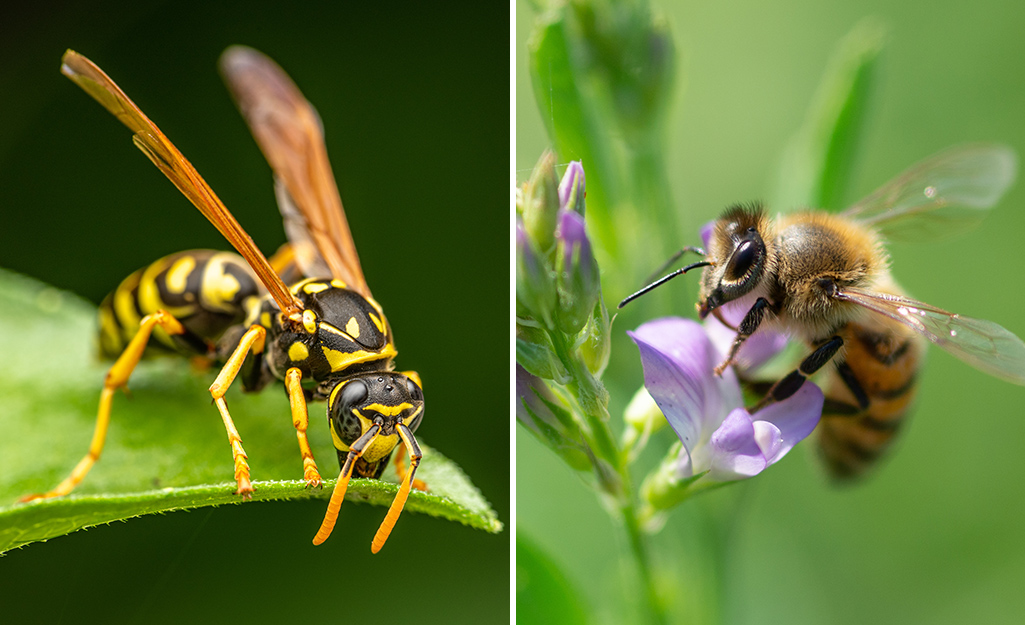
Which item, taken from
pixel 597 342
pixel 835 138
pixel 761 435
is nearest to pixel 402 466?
pixel 597 342

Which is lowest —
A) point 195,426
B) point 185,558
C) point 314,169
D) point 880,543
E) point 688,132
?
point 880,543

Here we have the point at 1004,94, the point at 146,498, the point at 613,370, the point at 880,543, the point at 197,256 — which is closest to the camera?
the point at 146,498

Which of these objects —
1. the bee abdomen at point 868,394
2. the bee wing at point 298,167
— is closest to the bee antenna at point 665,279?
the bee abdomen at point 868,394

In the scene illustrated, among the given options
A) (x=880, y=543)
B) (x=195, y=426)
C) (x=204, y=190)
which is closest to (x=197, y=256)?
(x=195, y=426)

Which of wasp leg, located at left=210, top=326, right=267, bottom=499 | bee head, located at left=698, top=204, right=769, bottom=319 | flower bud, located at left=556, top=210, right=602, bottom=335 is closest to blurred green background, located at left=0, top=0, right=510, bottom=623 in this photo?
wasp leg, located at left=210, top=326, right=267, bottom=499

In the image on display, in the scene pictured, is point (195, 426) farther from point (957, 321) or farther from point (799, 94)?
point (799, 94)

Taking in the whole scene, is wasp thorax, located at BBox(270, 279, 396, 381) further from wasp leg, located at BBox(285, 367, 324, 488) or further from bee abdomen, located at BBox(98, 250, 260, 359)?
bee abdomen, located at BBox(98, 250, 260, 359)

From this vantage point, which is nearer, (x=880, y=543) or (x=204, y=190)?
(x=204, y=190)

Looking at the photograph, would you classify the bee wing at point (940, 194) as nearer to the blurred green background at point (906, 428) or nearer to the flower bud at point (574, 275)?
the blurred green background at point (906, 428)
